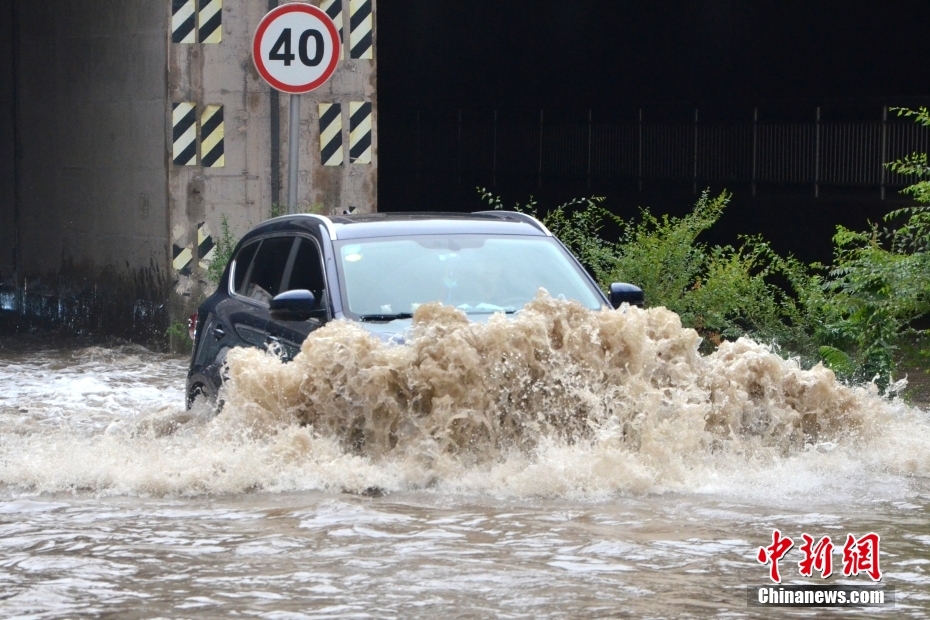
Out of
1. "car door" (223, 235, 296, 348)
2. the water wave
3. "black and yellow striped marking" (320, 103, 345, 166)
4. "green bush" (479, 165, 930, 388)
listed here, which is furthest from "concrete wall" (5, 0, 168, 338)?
the water wave

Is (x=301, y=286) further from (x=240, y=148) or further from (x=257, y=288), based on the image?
(x=240, y=148)

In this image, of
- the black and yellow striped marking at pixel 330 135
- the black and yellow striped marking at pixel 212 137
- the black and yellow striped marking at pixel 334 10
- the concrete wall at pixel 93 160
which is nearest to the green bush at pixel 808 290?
the black and yellow striped marking at pixel 330 135

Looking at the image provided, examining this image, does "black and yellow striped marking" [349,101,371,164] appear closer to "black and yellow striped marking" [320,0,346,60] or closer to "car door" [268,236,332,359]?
"black and yellow striped marking" [320,0,346,60]

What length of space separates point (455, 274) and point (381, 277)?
44 cm

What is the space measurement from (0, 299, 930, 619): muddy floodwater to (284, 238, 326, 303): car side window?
72 centimetres

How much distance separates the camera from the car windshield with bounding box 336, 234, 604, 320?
345 inches

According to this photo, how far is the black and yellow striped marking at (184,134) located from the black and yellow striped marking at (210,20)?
687mm

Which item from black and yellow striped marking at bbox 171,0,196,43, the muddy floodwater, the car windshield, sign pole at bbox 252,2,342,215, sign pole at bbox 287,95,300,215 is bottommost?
the muddy floodwater

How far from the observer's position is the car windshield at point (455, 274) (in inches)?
345

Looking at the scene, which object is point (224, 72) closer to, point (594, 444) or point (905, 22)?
point (594, 444)

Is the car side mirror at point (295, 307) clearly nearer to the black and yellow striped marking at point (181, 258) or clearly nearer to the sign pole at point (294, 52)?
the sign pole at point (294, 52)

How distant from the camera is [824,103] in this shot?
22.6 meters

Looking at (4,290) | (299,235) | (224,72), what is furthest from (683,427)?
(4,290)

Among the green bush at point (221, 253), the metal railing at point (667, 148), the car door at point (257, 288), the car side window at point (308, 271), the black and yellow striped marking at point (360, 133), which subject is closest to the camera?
the car side window at point (308, 271)
